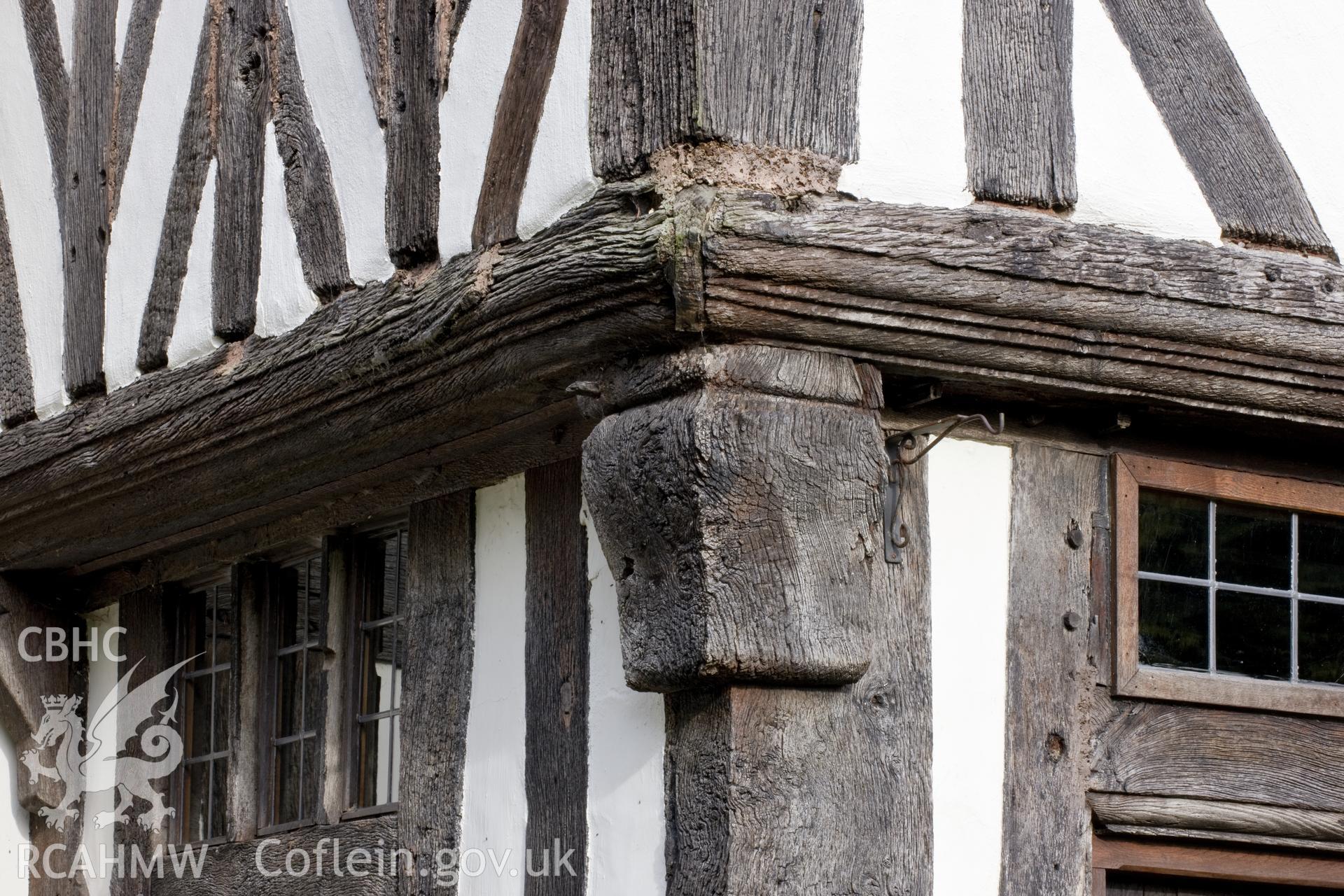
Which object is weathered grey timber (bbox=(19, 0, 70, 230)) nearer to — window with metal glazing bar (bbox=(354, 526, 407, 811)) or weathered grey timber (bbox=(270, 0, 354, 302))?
weathered grey timber (bbox=(270, 0, 354, 302))

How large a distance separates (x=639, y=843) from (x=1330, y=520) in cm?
169

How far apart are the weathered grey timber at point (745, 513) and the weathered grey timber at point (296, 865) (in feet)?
4.25

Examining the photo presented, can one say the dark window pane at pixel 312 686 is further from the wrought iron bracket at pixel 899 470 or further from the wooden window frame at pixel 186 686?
the wrought iron bracket at pixel 899 470

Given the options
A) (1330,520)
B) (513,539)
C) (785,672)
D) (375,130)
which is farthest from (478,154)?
(1330,520)

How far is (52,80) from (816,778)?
348 centimetres

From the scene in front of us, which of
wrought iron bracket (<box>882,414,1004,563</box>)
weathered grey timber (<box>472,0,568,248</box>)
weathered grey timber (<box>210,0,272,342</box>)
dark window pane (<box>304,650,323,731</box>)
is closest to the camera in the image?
wrought iron bracket (<box>882,414,1004,563</box>)

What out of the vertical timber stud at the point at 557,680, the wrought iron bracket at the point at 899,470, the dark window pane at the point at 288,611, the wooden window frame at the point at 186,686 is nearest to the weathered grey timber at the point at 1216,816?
the wrought iron bracket at the point at 899,470

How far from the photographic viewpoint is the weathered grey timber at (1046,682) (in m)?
3.56

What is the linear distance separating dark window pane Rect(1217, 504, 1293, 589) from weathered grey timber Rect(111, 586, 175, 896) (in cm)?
312

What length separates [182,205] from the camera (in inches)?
189

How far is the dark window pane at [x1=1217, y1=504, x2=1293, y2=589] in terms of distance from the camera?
3.92m

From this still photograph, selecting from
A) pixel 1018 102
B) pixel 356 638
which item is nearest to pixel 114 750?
pixel 356 638

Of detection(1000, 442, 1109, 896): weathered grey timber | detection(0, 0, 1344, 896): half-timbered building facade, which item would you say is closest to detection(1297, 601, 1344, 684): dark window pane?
detection(0, 0, 1344, 896): half-timbered building facade

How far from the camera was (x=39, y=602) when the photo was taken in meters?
5.82
